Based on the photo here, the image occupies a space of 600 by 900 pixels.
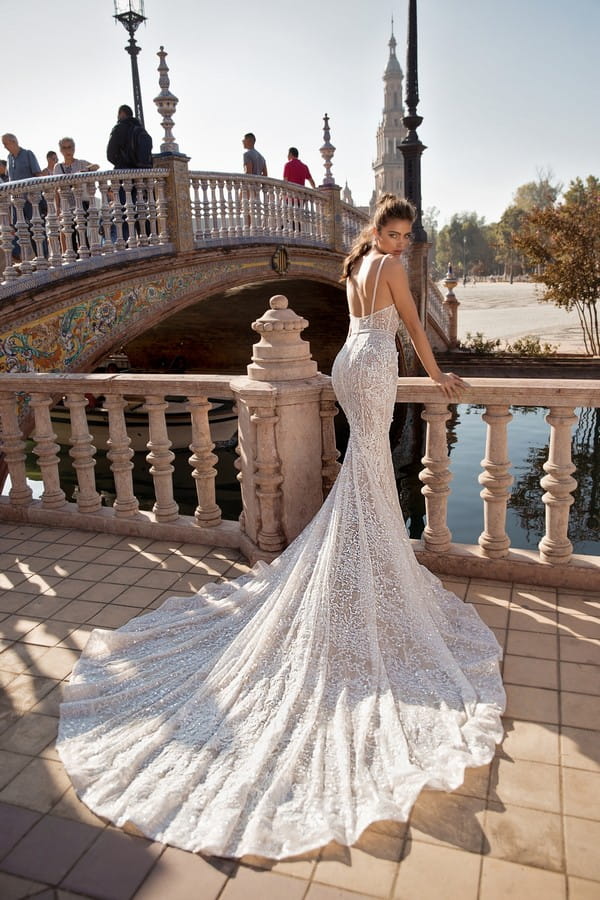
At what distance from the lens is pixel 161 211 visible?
10.2 metres

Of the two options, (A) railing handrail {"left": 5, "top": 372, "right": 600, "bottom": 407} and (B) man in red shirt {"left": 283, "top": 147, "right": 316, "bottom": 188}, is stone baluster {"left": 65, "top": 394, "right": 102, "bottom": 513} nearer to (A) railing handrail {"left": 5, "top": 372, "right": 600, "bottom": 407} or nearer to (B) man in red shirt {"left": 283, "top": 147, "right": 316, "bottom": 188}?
(A) railing handrail {"left": 5, "top": 372, "right": 600, "bottom": 407}

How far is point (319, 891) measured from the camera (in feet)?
6.84

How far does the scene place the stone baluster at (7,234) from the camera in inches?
310

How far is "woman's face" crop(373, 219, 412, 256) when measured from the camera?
10.4 ft

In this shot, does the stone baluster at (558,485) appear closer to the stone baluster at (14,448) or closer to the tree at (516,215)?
the stone baluster at (14,448)

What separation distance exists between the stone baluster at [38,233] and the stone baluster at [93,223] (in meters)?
0.65

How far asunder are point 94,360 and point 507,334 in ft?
72.9

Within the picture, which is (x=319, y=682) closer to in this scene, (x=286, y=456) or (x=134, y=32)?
(x=286, y=456)

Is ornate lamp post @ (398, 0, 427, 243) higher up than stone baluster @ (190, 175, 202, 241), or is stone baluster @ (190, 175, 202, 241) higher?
ornate lamp post @ (398, 0, 427, 243)

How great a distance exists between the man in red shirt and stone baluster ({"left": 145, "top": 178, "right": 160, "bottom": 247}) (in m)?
4.71

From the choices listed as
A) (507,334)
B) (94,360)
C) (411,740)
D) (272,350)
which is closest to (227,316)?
(94,360)

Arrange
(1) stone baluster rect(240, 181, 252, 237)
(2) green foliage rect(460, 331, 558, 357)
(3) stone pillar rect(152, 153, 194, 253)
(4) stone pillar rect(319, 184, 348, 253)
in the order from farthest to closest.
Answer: (2) green foliage rect(460, 331, 558, 357) < (4) stone pillar rect(319, 184, 348, 253) < (1) stone baluster rect(240, 181, 252, 237) < (3) stone pillar rect(152, 153, 194, 253)

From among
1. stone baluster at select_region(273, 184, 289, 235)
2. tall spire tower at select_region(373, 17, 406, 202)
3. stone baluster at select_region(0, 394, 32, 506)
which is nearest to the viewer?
stone baluster at select_region(0, 394, 32, 506)

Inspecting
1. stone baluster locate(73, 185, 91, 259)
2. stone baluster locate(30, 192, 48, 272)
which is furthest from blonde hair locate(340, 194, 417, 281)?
stone baluster locate(73, 185, 91, 259)
